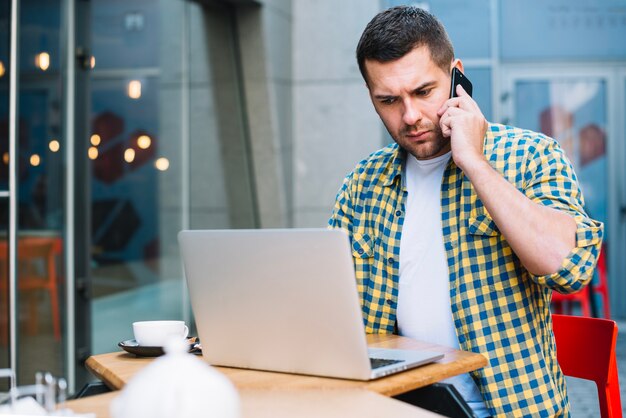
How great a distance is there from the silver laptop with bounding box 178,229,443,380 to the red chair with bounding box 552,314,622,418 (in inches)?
28.9

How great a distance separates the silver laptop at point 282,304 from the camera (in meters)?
1.73

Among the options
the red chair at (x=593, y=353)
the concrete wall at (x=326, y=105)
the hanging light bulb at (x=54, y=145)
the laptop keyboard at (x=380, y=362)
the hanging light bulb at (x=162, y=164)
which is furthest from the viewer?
the concrete wall at (x=326, y=105)

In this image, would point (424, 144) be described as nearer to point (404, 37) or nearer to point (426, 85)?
point (426, 85)

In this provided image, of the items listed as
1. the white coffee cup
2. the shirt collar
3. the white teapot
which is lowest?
the white coffee cup

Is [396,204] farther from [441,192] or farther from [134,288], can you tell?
[134,288]

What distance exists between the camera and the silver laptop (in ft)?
5.67

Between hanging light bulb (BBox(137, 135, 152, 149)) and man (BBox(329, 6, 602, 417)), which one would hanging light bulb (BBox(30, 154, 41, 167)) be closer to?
hanging light bulb (BBox(137, 135, 152, 149))

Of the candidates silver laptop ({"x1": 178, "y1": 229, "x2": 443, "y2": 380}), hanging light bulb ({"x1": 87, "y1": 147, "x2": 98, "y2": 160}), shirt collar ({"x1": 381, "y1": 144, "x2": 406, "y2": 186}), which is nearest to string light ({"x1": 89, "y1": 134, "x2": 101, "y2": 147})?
hanging light bulb ({"x1": 87, "y1": 147, "x2": 98, "y2": 160})

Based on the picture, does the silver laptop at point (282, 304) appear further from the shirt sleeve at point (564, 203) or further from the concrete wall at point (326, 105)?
the concrete wall at point (326, 105)

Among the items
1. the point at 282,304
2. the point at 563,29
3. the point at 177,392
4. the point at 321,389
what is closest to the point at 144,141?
the point at 282,304

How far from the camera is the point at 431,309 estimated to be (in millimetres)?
2320

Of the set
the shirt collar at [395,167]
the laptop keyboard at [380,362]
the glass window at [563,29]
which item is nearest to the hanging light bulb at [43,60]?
the shirt collar at [395,167]

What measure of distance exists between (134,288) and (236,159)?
1794 millimetres

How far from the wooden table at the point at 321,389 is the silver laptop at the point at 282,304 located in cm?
3
